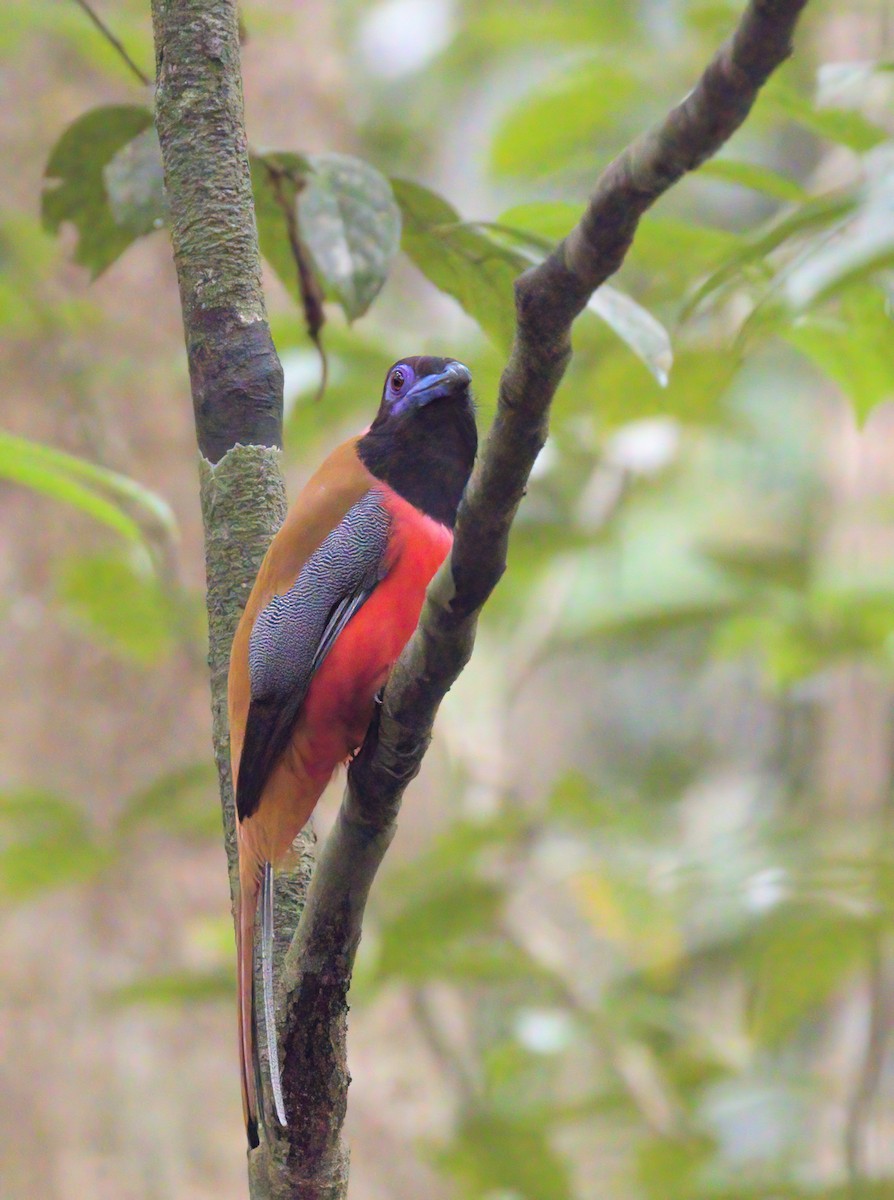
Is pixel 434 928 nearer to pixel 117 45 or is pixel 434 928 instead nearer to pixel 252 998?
pixel 252 998

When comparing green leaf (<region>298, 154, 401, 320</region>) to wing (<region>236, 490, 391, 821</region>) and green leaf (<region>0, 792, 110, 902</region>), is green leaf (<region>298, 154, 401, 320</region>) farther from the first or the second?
green leaf (<region>0, 792, 110, 902</region>)

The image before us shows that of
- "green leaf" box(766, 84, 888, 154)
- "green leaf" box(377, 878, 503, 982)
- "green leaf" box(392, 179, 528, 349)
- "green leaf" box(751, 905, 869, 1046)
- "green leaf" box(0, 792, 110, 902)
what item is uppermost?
"green leaf" box(766, 84, 888, 154)

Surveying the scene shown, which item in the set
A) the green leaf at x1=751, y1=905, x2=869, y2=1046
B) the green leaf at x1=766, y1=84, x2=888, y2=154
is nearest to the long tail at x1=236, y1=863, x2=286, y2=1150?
the green leaf at x1=766, y1=84, x2=888, y2=154

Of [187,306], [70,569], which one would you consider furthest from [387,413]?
[70,569]

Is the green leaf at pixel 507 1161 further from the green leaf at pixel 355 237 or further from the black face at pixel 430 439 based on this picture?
the green leaf at pixel 355 237

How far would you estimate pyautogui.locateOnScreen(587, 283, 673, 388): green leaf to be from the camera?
1.83 m

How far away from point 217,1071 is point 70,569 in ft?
6.95

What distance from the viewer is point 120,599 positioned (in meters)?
3.86

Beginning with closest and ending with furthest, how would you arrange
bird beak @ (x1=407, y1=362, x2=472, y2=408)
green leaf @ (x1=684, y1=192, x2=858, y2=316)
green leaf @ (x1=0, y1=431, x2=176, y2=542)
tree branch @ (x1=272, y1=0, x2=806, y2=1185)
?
tree branch @ (x1=272, y1=0, x2=806, y2=1185), green leaf @ (x1=0, y1=431, x2=176, y2=542), green leaf @ (x1=684, y1=192, x2=858, y2=316), bird beak @ (x1=407, y1=362, x2=472, y2=408)

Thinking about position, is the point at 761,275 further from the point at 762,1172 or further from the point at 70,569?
the point at 762,1172

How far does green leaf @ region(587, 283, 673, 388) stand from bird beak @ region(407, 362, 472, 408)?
0.33 metres

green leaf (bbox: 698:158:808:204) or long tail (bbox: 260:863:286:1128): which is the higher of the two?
green leaf (bbox: 698:158:808:204)

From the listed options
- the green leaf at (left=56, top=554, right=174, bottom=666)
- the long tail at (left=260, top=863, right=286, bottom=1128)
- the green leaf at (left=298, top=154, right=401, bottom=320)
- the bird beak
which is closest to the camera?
the long tail at (left=260, top=863, right=286, bottom=1128)

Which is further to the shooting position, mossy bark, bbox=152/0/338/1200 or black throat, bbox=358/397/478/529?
black throat, bbox=358/397/478/529
